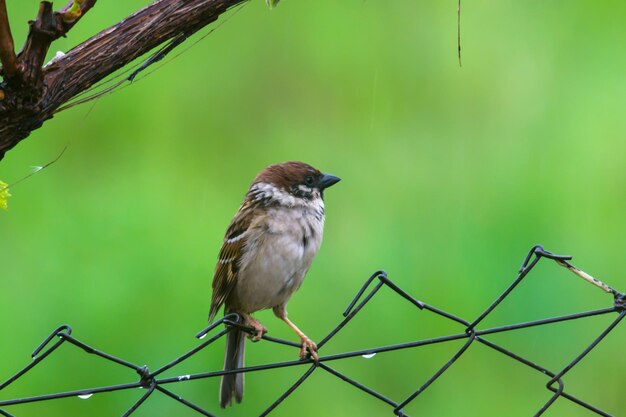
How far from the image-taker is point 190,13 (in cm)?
205

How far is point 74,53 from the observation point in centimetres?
198

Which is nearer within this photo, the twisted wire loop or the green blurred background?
the twisted wire loop

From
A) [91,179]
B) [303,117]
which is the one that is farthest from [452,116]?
[91,179]

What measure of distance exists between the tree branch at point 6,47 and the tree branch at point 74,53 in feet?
0.08

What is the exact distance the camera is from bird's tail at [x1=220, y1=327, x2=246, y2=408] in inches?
130

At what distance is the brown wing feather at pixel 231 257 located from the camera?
3.33m

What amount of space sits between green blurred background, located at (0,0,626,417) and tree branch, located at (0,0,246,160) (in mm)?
2167

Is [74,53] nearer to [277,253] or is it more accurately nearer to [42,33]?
[42,33]

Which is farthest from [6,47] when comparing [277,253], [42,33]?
[277,253]

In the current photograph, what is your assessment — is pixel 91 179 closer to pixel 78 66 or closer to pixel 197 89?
pixel 197 89

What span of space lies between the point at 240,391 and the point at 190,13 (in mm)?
1558

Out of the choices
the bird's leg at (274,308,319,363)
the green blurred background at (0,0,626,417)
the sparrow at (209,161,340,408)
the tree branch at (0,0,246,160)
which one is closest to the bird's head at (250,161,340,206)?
the sparrow at (209,161,340,408)

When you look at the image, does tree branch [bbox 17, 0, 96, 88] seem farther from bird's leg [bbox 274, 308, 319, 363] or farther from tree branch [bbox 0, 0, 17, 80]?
bird's leg [bbox 274, 308, 319, 363]

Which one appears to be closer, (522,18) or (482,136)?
(482,136)
